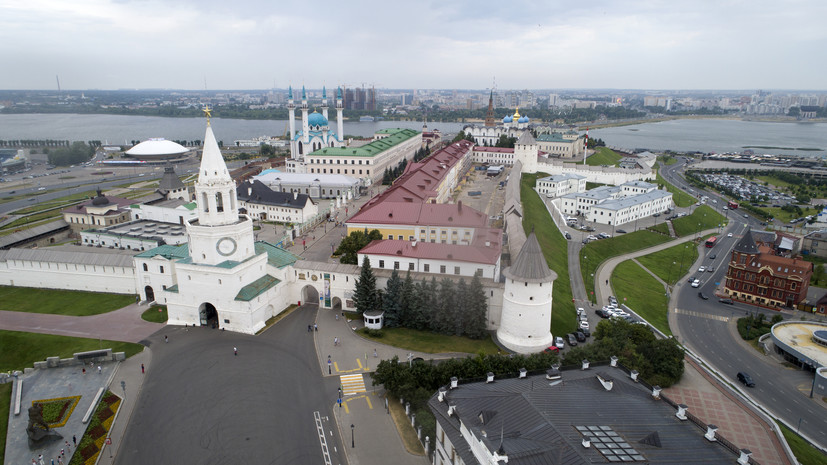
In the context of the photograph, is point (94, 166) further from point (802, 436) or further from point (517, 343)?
point (802, 436)

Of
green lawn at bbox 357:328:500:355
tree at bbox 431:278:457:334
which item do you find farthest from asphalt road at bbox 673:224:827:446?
tree at bbox 431:278:457:334

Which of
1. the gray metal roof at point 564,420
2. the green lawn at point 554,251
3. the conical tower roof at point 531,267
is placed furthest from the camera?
the green lawn at point 554,251

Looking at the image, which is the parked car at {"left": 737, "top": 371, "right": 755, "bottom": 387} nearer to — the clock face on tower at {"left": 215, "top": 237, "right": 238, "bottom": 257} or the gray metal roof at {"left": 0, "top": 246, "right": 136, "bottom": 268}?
the clock face on tower at {"left": 215, "top": 237, "right": 238, "bottom": 257}

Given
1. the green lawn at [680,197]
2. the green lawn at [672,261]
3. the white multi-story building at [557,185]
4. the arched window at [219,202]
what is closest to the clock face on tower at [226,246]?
the arched window at [219,202]

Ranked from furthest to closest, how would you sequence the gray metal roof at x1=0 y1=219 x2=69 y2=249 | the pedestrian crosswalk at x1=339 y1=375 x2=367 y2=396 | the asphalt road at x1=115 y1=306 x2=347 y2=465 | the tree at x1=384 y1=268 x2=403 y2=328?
the gray metal roof at x1=0 y1=219 x2=69 y2=249, the tree at x1=384 y1=268 x2=403 y2=328, the pedestrian crosswalk at x1=339 y1=375 x2=367 y2=396, the asphalt road at x1=115 y1=306 x2=347 y2=465

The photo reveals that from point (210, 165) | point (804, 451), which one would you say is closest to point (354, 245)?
point (210, 165)

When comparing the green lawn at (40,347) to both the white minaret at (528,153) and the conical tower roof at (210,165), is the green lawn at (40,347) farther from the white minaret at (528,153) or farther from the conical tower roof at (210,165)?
the white minaret at (528,153)

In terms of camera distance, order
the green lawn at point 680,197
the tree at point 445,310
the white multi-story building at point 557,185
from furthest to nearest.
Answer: the green lawn at point 680,197, the white multi-story building at point 557,185, the tree at point 445,310

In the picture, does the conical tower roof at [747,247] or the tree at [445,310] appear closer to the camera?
the tree at [445,310]
